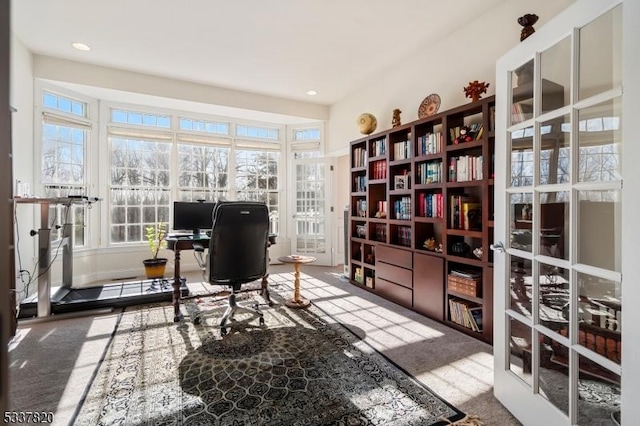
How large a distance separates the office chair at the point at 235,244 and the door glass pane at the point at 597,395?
2288mm

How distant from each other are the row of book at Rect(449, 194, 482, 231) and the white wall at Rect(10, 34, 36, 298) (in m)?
4.40

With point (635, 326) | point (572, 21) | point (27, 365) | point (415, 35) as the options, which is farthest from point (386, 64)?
point (27, 365)

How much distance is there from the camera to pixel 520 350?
67.5 inches

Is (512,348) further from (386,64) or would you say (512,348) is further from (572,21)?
(386,64)

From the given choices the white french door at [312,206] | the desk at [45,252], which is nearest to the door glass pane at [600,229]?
the desk at [45,252]

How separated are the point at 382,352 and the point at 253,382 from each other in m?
0.98

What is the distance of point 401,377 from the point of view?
2.05 m

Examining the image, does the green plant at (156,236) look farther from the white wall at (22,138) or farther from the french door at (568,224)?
the french door at (568,224)

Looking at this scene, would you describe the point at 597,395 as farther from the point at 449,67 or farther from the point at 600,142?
Answer: the point at 449,67

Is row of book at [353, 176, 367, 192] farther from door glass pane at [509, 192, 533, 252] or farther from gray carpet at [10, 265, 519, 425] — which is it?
door glass pane at [509, 192, 533, 252]

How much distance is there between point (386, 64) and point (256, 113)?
227 cm

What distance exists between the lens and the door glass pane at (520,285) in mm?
1667

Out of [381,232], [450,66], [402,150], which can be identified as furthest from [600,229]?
[381,232]

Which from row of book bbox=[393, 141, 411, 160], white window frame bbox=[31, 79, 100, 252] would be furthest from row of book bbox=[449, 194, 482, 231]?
white window frame bbox=[31, 79, 100, 252]
